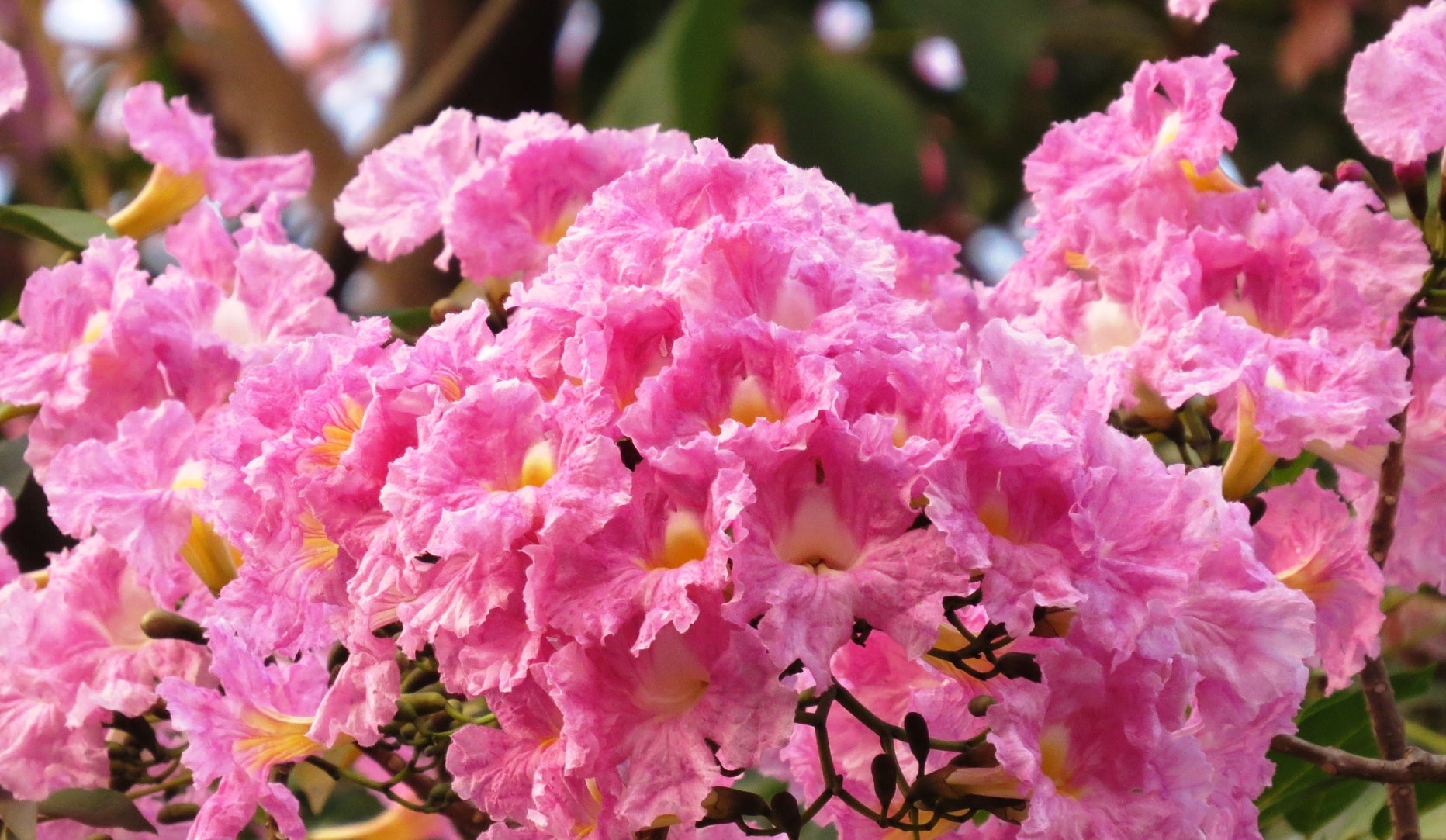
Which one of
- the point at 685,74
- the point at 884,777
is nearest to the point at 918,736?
the point at 884,777

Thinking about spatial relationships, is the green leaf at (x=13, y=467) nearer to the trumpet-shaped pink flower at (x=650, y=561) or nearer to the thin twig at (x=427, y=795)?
the thin twig at (x=427, y=795)

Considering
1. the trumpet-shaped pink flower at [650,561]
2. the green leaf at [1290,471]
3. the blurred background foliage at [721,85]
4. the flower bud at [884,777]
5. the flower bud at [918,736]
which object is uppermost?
the trumpet-shaped pink flower at [650,561]

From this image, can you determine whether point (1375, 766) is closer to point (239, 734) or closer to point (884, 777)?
point (884, 777)

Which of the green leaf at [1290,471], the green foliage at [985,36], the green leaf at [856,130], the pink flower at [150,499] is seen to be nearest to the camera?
the pink flower at [150,499]

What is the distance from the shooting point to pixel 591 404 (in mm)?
409

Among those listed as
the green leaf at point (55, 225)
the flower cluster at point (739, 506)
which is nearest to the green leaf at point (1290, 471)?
the flower cluster at point (739, 506)

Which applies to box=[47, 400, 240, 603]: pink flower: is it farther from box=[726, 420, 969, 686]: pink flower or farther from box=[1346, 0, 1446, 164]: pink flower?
box=[1346, 0, 1446, 164]: pink flower

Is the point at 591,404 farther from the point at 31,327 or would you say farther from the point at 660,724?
the point at 31,327

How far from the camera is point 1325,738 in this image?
2.11ft

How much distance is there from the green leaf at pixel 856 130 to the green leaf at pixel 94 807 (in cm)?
113

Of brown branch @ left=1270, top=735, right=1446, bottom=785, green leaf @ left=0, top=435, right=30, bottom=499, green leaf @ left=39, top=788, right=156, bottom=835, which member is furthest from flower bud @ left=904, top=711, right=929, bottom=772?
green leaf @ left=0, top=435, right=30, bottom=499

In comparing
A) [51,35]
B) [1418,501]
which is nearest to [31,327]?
[1418,501]

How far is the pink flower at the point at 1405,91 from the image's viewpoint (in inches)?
21.6

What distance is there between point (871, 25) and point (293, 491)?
1.73 meters
